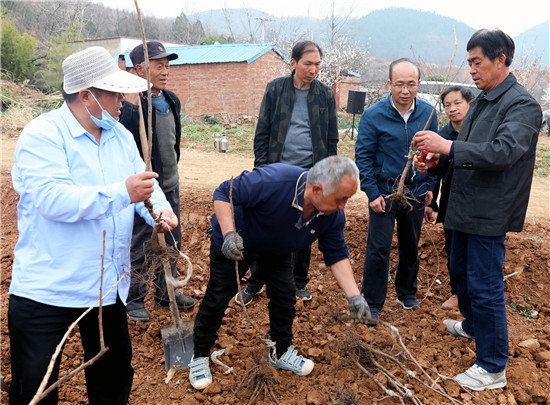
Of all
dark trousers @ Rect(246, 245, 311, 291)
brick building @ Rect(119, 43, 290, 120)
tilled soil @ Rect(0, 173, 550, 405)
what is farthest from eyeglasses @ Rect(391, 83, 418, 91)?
brick building @ Rect(119, 43, 290, 120)

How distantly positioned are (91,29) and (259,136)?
47.1 metres

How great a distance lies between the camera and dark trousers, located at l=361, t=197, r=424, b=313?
327 cm

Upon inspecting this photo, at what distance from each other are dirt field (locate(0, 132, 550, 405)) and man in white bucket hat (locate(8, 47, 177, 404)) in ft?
3.51

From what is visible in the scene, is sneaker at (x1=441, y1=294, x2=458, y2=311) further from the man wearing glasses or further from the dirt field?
the man wearing glasses

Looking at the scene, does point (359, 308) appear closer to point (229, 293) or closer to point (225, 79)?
point (229, 293)

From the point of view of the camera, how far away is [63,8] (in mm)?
36125

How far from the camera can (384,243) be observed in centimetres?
327

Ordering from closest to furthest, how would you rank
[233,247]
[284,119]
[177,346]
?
[233,247]
[177,346]
[284,119]

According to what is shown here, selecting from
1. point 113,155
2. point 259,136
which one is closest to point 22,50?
A: point 259,136

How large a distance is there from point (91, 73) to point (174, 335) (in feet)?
6.37

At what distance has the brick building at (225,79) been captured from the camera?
58.1 ft

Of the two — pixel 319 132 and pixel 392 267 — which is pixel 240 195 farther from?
pixel 392 267

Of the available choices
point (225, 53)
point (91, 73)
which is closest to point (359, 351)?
point (91, 73)

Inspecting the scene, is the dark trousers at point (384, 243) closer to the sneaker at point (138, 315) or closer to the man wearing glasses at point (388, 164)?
the man wearing glasses at point (388, 164)
